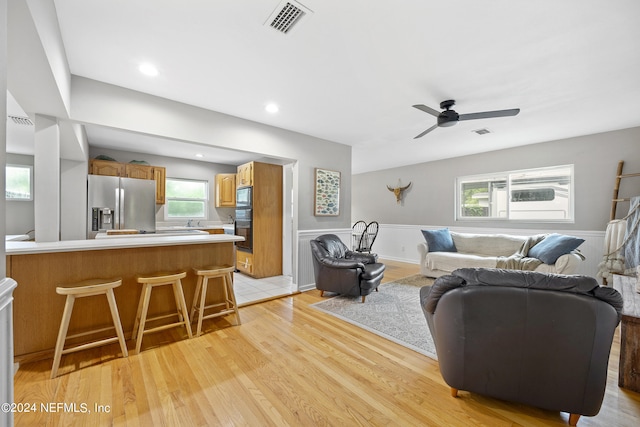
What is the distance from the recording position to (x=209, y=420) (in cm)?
154

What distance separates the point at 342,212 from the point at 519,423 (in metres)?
3.57

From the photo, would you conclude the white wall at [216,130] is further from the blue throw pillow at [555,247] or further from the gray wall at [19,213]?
the gray wall at [19,213]

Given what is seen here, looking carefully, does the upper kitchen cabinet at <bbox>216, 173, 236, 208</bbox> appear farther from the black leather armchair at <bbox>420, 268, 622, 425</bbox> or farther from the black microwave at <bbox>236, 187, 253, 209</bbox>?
the black leather armchair at <bbox>420, 268, 622, 425</bbox>

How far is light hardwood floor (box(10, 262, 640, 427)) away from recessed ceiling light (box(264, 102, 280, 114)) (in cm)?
253

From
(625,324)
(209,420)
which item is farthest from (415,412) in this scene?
(625,324)

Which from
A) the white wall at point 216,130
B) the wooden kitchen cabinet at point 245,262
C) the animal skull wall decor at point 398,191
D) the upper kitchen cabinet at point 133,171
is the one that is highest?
the white wall at point 216,130

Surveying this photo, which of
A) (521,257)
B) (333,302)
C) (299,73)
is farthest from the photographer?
(521,257)

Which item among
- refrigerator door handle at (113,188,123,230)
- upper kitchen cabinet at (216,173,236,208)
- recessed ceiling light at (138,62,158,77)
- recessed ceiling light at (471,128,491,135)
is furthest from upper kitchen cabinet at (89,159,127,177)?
recessed ceiling light at (471,128,491,135)

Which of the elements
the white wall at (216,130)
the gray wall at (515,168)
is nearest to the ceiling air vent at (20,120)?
the white wall at (216,130)

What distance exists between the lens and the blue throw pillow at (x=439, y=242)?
5.02m

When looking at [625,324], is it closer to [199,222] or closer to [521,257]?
[521,257]

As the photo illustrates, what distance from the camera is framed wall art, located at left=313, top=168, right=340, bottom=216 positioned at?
4.34 m

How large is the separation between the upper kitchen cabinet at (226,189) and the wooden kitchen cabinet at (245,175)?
0.57 m

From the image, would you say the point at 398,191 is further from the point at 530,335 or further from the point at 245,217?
the point at 530,335
